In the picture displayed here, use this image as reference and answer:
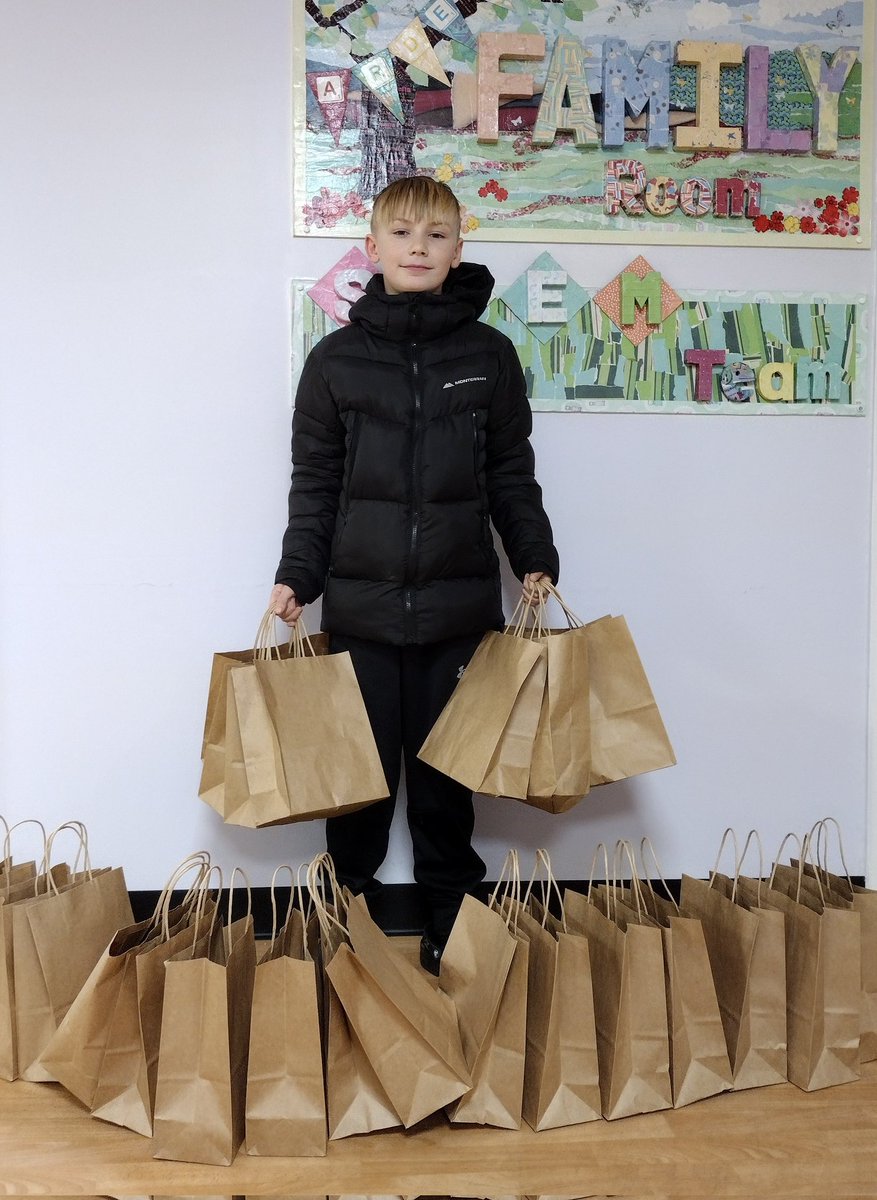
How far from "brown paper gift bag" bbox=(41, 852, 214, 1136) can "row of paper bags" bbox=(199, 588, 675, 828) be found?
28 centimetres

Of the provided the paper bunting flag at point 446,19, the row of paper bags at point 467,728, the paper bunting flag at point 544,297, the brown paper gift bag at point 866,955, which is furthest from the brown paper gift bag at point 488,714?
the paper bunting flag at point 446,19

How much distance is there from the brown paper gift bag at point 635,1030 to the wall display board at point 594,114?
1391 mm

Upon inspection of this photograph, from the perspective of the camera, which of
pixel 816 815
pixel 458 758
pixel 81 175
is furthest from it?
pixel 816 815

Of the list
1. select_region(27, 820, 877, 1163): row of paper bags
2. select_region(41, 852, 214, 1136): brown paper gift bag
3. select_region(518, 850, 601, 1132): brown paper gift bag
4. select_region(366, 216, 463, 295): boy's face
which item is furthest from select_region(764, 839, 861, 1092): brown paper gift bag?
select_region(366, 216, 463, 295): boy's face

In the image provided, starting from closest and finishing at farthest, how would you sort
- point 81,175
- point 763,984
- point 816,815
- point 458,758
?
point 763,984, point 458,758, point 81,175, point 816,815

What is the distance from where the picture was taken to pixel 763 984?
1467 mm

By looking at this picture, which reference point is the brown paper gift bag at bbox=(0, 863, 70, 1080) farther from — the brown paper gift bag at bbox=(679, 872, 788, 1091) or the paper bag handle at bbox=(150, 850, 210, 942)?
the brown paper gift bag at bbox=(679, 872, 788, 1091)

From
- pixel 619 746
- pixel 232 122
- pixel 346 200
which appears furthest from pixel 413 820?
pixel 232 122

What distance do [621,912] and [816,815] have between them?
768mm

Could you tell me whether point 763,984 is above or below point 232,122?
below

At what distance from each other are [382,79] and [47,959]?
68.8 inches

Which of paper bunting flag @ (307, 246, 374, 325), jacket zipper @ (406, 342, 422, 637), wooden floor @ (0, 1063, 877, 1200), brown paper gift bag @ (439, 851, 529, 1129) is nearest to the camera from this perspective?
wooden floor @ (0, 1063, 877, 1200)

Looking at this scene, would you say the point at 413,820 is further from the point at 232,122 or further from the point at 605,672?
the point at 232,122

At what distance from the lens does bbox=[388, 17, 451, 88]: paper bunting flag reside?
1.88 m
